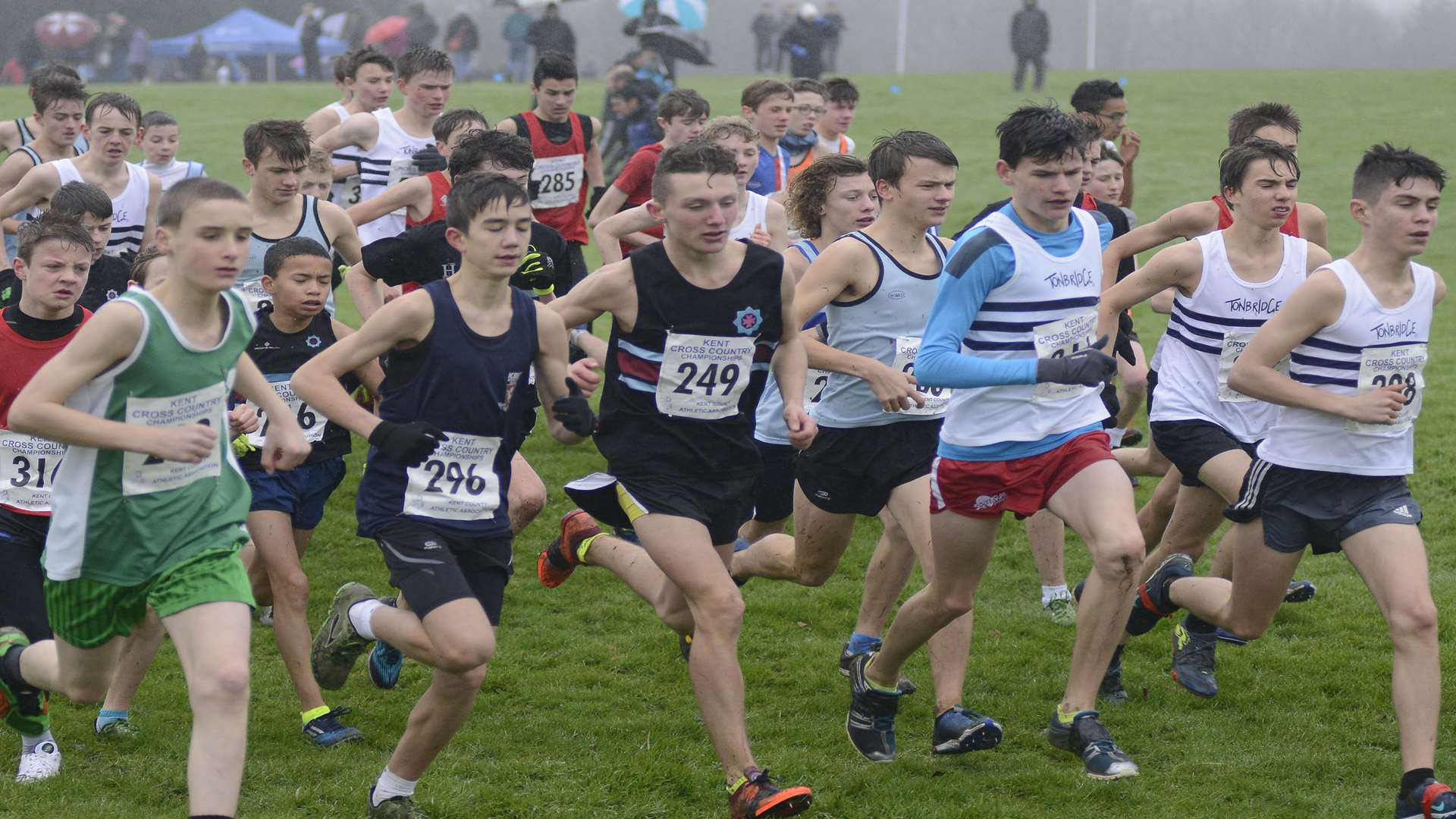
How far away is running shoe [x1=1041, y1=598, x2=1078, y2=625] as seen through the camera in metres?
7.60

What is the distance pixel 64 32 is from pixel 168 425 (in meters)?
42.0

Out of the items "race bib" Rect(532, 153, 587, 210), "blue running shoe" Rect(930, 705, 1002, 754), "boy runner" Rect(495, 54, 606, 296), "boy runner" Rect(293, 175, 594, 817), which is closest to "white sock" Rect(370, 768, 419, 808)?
"boy runner" Rect(293, 175, 594, 817)

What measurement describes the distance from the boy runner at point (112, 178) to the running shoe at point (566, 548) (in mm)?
3195

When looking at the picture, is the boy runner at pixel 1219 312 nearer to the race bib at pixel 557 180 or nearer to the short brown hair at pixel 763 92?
the short brown hair at pixel 763 92

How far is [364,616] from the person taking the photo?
17.7 feet

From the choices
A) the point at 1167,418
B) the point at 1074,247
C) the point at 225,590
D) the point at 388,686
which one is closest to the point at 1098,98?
the point at 1167,418

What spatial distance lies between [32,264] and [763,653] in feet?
11.4

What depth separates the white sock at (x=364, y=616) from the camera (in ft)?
17.5

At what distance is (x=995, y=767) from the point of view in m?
5.76

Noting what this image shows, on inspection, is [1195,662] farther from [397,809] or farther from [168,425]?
[168,425]

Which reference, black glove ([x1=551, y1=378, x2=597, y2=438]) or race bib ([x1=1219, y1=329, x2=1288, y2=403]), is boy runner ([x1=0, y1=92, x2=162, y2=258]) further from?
race bib ([x1=1219, y1=329, x2=1288, y2=403])

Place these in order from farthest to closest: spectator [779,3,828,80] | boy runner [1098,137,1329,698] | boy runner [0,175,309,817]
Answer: spectator [779,3,828,80], boy runner [1098,137,1329,698], boy runner [0,175,309,817]

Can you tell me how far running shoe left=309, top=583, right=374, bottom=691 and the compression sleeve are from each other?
84.0 inches

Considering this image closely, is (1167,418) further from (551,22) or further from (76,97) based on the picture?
(551,22)
